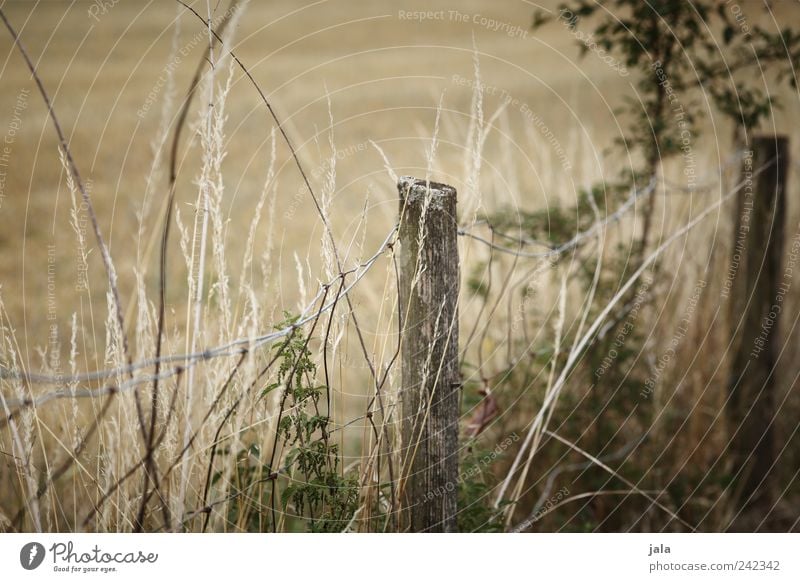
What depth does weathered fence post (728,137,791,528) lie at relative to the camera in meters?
2.92

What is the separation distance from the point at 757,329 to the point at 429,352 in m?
2.06

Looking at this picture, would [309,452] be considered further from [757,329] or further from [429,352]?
[757,329]

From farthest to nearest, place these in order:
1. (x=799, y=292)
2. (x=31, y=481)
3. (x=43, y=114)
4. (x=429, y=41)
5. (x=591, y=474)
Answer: (x=429, y=41), (x=43, y=114), (x=799, y=292), (x=591, y=474), (x=31, y=481)

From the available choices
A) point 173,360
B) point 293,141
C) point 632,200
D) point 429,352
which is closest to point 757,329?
point 632,200

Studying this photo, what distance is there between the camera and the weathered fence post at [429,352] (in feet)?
5.21

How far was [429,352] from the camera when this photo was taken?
1.58 meters

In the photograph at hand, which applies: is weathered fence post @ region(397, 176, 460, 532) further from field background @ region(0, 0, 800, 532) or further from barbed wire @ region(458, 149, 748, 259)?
barbed wire @ region(458, 149, 748, 259)

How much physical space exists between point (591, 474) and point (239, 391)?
179 cm

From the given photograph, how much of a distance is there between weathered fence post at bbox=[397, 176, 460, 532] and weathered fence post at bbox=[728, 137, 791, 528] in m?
1.86

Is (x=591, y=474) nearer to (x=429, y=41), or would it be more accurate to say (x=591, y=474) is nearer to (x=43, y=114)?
(x=43, y=114)

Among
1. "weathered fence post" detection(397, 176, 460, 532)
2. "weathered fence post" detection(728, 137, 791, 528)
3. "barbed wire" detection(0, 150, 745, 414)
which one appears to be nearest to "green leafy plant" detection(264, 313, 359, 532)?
"barbed wire" detection(0, 150, 745, 414)

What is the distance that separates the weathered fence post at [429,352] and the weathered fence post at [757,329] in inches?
73.3

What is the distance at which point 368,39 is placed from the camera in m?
9.72
